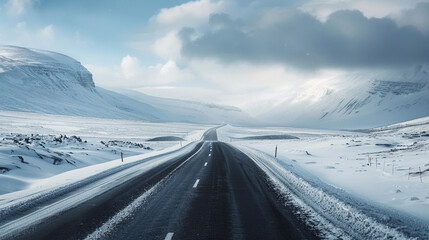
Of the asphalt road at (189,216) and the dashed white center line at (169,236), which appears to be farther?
the asphalt road at (189,216)

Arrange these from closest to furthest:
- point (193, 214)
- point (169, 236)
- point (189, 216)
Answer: point (169, 236) < point (189, 216) < point (193, 214)

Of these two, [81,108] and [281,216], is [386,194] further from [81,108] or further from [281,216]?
[81,108]

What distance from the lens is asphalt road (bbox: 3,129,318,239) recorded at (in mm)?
5805

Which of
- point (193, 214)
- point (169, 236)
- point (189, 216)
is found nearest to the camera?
point (169, 236)

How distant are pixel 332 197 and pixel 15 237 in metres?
8.30

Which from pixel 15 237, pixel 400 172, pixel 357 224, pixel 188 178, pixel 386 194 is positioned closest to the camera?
pixel 15 237

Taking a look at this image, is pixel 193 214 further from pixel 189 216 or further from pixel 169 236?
pixel 169 236

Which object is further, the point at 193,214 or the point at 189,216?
the point at 193,214

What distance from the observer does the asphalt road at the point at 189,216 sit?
580 cm

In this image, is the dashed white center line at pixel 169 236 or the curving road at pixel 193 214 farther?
the curving road at pixel 193 214

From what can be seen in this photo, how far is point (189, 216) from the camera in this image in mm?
6949

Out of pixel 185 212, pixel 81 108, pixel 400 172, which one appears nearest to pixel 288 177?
pixel 400 172

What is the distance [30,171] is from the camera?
47.6ft

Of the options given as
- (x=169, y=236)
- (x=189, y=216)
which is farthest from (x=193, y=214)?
(x=169, y=236)
